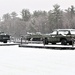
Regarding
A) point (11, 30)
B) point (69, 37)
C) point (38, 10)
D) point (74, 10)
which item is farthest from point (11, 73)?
point (38, 10)

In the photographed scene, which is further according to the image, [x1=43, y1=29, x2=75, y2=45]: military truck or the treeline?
the treeline

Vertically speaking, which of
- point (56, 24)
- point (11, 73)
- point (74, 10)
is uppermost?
point (74, 10)

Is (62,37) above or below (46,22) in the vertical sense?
below

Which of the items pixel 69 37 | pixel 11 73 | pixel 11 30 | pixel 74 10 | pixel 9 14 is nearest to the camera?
pixel 11 73

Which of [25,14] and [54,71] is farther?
[25,14]

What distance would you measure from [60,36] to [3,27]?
369ft

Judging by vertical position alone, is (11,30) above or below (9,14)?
below

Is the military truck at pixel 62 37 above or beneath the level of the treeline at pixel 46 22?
beneath

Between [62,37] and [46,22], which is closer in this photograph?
[62,37]

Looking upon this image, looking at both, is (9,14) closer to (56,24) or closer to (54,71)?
(56,24)

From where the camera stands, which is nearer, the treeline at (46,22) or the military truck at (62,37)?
the military truck at (62,37)

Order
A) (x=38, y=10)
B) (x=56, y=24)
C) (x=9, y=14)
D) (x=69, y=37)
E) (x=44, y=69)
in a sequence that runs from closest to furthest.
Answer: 1. (x=44, y=69)
2. (x=69, y=37)
3. (x=56, y=24)
4. (x=38, y=10)
5. (x=9, y=14)

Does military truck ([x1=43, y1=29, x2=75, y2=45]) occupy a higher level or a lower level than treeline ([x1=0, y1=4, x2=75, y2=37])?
lower

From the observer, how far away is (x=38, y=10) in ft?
462
